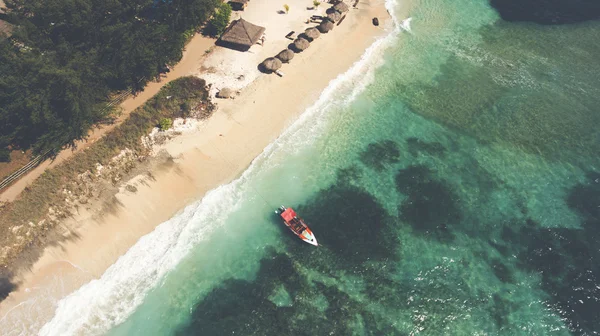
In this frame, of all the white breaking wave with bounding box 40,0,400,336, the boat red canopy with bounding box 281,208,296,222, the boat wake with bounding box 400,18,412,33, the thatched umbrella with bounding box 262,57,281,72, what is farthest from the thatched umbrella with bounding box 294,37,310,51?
the boat red canopy with bounding box 281,208,296,222

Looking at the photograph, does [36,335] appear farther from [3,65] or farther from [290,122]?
[290,122]

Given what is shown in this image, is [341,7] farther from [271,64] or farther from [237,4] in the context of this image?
[271,64]

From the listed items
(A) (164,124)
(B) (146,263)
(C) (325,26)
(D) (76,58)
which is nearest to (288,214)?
(B) (146,263)

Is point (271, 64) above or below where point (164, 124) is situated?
below

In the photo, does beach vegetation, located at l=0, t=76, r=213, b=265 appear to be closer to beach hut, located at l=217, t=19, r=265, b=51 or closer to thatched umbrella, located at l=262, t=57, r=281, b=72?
beach hut, located at l=217, t=19, r=265, b=51

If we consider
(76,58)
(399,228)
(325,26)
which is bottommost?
(399,228)

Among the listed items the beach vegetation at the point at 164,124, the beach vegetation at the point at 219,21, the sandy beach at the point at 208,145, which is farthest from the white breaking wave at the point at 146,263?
the beach vegetation at the point at 219,21

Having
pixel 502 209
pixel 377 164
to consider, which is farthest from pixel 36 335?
pixel 502 209
